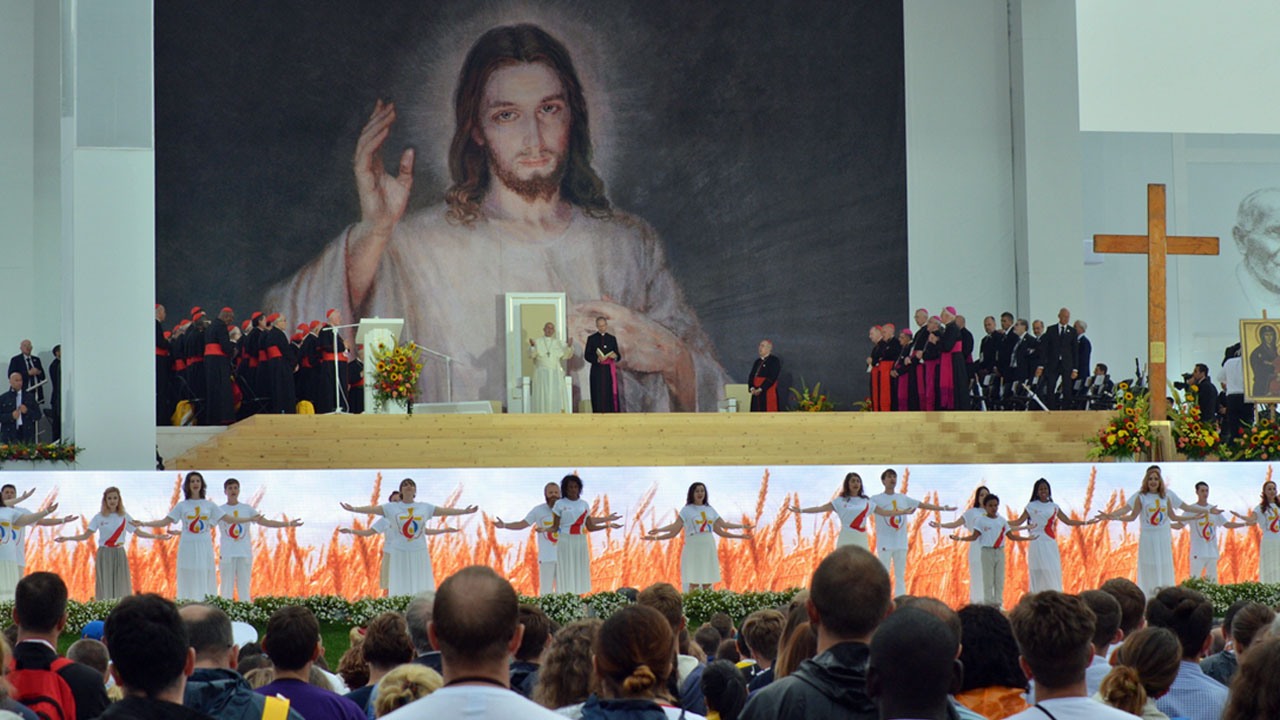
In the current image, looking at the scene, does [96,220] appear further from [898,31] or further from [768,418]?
[898,31]

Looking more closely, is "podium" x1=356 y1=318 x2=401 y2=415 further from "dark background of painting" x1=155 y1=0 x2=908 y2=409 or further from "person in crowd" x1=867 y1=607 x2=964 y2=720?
"person in crowd" x1=867 y1=607 x2=964 y2=720

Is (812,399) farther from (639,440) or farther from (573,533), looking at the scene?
(573,533)

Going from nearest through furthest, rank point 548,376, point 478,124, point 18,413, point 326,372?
point 326,372
point 18,413
point 548,376
point 478,124

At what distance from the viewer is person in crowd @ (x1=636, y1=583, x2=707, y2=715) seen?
15.6 feet

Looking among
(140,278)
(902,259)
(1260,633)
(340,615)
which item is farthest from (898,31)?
(1260,633)

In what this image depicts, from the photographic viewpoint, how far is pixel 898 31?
24.3 meters

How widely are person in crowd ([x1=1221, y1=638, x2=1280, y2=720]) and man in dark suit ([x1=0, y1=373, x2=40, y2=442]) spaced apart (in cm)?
1869

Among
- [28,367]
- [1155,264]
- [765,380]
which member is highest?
[1155,264]

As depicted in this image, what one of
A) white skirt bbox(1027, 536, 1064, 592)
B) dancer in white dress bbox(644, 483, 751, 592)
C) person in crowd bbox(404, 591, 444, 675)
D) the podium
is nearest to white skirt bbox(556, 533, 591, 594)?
dancer in white dress bbox(644, 483, 751, 592)

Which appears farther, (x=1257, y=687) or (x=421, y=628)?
(x=421, y=628)

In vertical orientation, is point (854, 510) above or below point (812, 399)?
below

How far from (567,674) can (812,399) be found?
19133mm

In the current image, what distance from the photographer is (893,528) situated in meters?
14.1

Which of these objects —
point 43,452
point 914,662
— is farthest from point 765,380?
point 914,662
